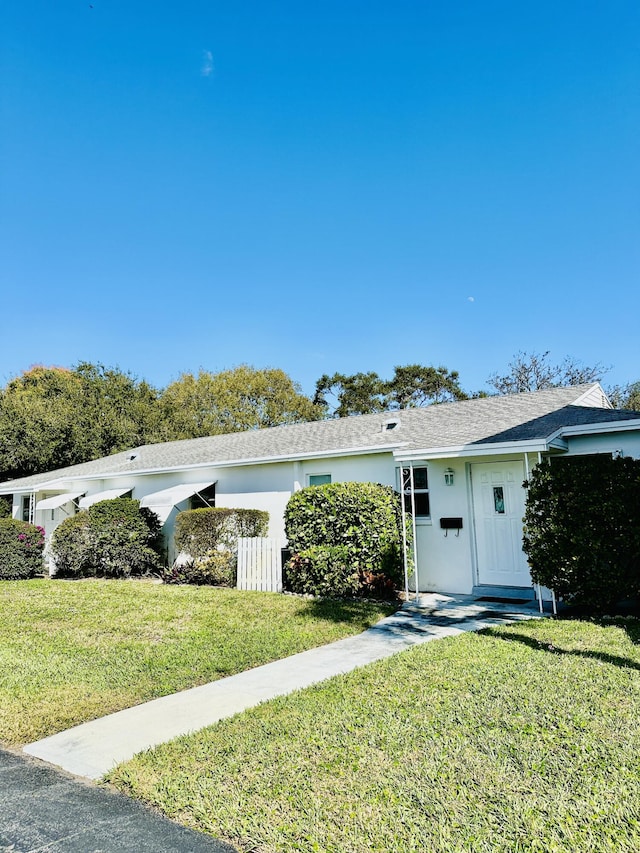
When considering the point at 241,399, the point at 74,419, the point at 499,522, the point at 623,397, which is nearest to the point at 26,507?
the point at 74,419

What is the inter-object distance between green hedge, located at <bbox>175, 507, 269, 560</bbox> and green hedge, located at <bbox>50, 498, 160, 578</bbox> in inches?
Answer: 89.1

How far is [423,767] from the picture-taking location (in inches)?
146

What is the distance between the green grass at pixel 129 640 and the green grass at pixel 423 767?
1645mm

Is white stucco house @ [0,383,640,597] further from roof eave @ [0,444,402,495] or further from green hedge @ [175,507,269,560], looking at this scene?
green hedge @ [175,507,269,560]

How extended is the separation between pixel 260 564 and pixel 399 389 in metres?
32.7

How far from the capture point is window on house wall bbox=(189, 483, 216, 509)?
16.8 meters

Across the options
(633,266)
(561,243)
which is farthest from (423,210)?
(633,266)

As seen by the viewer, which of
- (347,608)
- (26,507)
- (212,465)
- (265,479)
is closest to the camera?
(347,608)

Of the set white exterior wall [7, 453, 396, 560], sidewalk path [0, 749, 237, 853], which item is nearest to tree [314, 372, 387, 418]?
white exterior wall [7, 453, 396, 560]

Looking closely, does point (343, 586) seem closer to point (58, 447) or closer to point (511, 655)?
point (511, 655)

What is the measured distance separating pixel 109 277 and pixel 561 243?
16.3m

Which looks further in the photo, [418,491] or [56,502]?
[56,502]

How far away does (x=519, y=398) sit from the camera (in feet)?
49.6

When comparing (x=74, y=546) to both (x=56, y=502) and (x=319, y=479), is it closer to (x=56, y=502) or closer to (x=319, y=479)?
(x=56, y=502)
